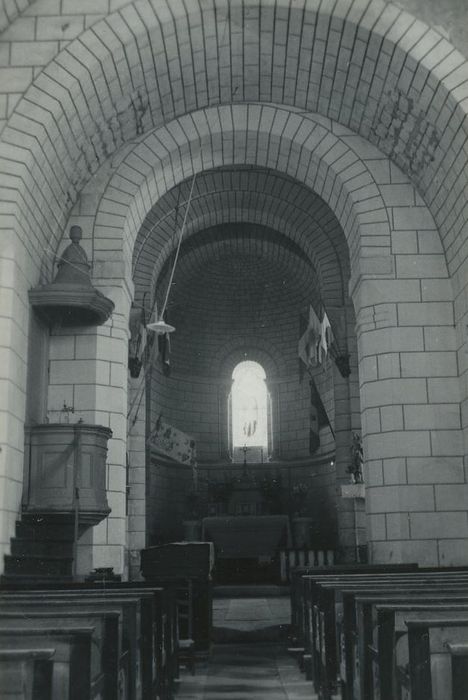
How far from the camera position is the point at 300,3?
896cm

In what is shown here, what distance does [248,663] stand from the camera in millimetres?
7660

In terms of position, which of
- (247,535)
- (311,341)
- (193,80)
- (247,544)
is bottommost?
(247,544)

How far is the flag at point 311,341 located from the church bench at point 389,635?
10.8 meters

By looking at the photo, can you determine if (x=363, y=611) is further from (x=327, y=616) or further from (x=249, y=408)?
(x=249, y=408)

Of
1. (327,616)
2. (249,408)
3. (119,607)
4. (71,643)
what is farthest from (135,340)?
(71,643)

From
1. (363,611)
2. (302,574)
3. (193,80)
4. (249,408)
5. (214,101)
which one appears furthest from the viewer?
(249,408)

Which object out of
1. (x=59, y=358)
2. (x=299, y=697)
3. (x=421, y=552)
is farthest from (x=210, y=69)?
(x=299, y=697)

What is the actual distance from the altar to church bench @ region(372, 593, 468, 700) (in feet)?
39.4

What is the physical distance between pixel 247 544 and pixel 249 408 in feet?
15.1

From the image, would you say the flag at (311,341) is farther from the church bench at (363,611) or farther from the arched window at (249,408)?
the church bench at (363,611)

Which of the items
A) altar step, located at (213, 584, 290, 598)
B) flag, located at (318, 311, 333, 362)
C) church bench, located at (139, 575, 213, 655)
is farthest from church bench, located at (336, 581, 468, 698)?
flag, located at (318, 311, 333, 362)

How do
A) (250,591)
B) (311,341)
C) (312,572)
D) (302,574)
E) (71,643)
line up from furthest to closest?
(311,341) < (250,591) < (312,572) < (302,574) < (71,643)

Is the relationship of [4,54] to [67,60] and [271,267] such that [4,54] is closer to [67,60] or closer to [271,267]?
[67,60]

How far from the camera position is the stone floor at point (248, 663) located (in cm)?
623
